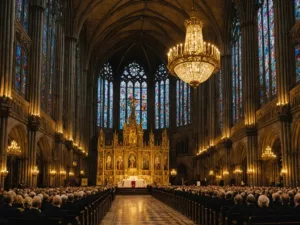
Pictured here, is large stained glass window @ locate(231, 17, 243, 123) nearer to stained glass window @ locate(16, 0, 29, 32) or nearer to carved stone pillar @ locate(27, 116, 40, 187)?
carved stone pillar @ locate(27, 116, 40, 187)

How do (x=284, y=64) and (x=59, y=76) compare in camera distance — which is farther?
(x=59, y=76)

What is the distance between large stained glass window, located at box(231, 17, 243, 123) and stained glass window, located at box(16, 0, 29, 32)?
21.8 metres

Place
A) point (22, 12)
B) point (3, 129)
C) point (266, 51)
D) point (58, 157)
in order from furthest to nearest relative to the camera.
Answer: point (58, 157) < point (266, 51) < point (22, 12) < point (3, 129)

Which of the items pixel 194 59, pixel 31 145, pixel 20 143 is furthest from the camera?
pixel 31 145

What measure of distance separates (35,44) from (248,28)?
19402mm

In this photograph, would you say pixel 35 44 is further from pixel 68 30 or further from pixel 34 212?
pixel 34 212

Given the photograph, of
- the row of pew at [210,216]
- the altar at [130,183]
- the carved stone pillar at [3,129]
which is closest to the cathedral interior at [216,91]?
the carved stone pillar at [3,129]

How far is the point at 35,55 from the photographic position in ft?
99.3

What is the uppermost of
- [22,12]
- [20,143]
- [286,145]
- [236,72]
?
[22,12]

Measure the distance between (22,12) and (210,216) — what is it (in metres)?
22.6

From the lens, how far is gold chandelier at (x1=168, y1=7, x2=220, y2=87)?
21359 mm

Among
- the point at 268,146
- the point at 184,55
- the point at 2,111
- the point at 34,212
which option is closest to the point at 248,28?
the point at 268,146

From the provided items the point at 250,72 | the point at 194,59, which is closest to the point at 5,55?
the point at 194,59

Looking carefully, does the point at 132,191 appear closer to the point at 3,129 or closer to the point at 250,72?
the point at 250,72
